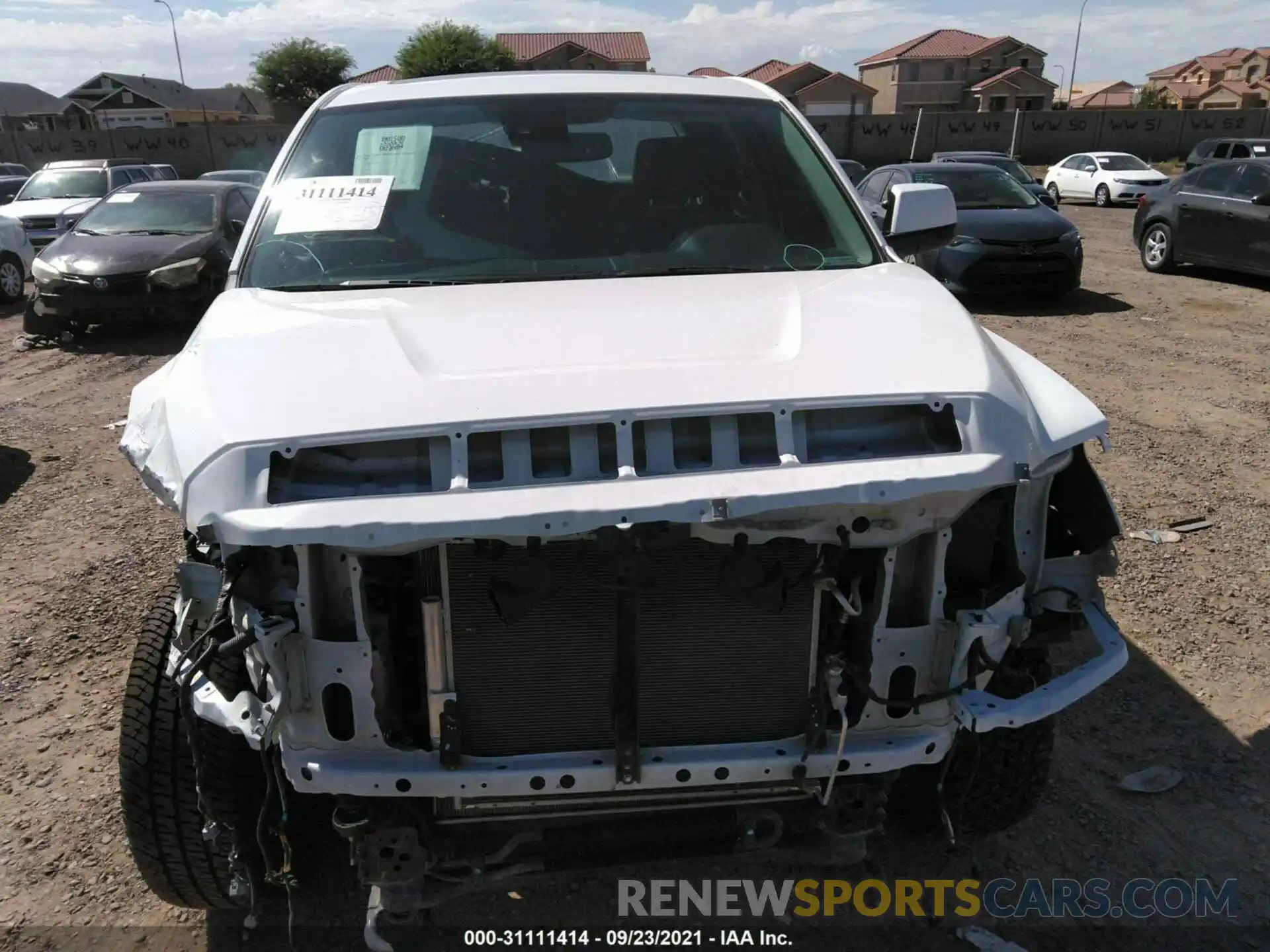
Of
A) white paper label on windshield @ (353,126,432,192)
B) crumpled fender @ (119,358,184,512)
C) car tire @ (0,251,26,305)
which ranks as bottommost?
car tire @ (0,251,26,305)

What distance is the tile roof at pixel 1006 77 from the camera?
66.8 meters

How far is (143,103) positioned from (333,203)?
251 ft

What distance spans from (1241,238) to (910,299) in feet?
36.4

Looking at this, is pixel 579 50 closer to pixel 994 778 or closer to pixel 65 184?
pixel 65 184

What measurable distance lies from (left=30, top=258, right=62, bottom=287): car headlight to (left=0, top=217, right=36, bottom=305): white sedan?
8.42 ft

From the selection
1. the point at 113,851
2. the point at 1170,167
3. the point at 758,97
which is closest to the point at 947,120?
the point at 1170,167

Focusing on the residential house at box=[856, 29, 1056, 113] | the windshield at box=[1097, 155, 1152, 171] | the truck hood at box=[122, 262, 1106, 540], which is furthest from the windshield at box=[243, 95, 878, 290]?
the residential house at box=[856, 29, 1056, 113]

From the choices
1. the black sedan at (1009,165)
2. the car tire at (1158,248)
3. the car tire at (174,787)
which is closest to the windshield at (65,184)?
the black sedan at (1009,165)

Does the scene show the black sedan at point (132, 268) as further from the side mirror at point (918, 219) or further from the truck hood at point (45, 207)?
the side mirror at point (918, 219)

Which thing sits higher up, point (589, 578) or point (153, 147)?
point (589, 578)

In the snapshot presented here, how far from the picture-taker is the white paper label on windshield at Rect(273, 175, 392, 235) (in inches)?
115

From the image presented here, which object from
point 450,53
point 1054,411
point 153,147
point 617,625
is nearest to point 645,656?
point 617,625

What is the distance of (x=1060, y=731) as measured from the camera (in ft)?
11.1

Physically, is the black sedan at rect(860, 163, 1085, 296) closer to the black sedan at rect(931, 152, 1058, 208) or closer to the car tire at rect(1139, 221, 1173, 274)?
the car tire at rect(1139, 221, 1173, 274)
